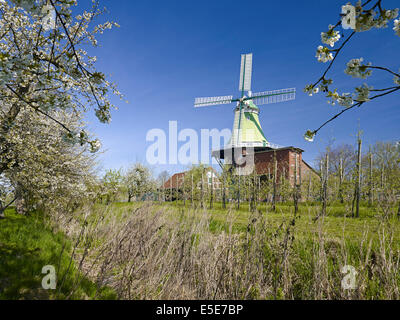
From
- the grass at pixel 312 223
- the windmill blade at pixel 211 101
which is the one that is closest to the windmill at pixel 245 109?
the windmill blade at pixel 211 101

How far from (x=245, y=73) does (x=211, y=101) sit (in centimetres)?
598

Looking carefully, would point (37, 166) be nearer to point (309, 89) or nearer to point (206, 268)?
point (206, 268)

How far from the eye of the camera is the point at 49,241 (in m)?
4.93

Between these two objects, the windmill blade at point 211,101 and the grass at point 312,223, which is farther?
the windmill blade at point 211,101

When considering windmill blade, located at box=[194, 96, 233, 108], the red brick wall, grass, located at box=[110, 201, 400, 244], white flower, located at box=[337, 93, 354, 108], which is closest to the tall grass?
grass, located at box=[110, 201, 400, 244]

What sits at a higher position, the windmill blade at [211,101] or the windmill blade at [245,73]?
the windmill blade at [245,73]

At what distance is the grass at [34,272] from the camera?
284cm

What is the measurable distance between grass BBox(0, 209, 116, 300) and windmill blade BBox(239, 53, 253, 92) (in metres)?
30.6

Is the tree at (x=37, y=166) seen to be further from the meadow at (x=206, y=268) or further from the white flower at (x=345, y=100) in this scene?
the white flower at (x=345, y=100)

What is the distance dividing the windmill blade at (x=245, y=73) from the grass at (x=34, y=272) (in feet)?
101

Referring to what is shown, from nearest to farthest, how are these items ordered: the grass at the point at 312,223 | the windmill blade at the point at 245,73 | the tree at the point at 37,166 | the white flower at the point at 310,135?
the white flower at the point at 310,135, the grass at the point at 312,223, the tree at the point at 37,166, the windmill blade at the point at 245,73

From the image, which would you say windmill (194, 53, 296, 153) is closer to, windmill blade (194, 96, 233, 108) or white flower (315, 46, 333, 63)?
windmill blade (194, 96, 233, 108)
